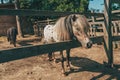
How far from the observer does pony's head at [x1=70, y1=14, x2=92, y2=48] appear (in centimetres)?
507

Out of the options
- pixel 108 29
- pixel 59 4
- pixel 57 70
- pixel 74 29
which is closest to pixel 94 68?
pixel 57 70

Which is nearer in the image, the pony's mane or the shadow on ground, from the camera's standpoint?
the pony's mane

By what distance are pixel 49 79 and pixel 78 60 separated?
2.31 meters

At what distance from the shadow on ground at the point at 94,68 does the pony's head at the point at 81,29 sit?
3.92ft

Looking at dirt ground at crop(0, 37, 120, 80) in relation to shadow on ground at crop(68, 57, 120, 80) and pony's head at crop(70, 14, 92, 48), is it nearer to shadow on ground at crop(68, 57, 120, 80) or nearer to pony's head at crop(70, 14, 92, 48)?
shadow on ground at crop(68, 57, 120, 80)

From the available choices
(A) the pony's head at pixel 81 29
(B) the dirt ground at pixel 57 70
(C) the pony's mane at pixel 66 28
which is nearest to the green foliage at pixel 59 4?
(B) the dirt ground at pixel 57 70

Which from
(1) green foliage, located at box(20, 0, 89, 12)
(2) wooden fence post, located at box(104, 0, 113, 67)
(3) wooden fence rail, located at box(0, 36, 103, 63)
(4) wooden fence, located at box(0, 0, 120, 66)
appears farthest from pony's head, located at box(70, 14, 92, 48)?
(1) green foliage, located at box(20, 0, 89, 12)

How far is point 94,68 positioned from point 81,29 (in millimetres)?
1890

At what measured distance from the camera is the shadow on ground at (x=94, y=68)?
234 inches

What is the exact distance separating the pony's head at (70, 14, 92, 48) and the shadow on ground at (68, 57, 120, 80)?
3.92 ft

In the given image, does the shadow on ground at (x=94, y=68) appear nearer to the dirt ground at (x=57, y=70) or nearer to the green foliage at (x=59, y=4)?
the dirt ground at (x=57, y=70)

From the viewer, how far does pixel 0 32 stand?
2330 centimetres

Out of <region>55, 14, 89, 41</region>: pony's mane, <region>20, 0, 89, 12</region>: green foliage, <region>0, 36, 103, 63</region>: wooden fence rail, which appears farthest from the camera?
<region>20, 0, 89, 12</region>: green foliage

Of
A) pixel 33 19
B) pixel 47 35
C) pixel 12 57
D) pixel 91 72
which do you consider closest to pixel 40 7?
pixel 33 19
